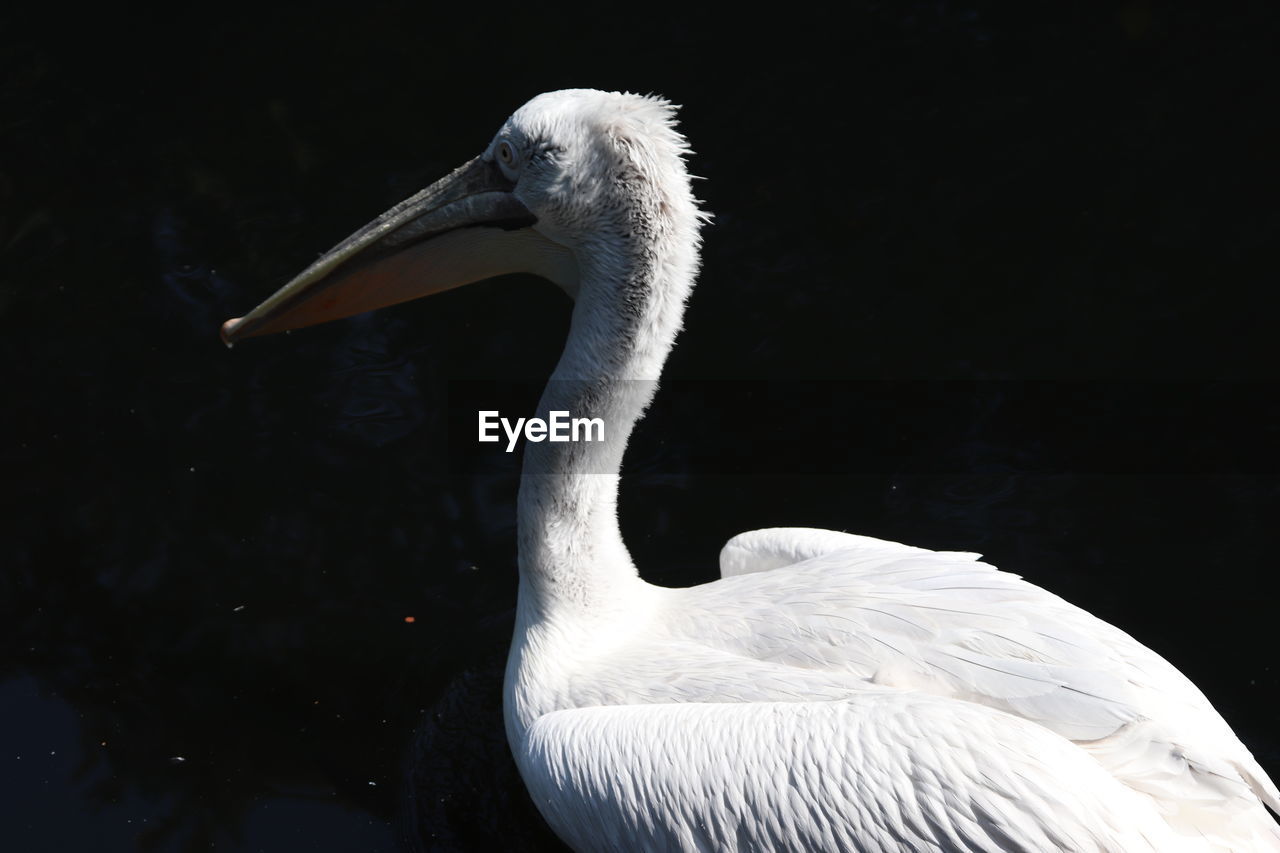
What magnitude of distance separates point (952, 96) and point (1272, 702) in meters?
3.00

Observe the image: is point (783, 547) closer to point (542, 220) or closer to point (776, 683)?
point (776, 683)

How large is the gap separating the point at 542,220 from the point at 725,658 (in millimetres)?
962

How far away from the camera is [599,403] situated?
2.71m

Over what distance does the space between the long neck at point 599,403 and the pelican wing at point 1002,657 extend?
24cm

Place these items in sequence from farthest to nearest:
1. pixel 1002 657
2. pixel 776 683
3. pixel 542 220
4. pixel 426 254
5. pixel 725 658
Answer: pixel 426 254
pixel 542 220
pixel 725 658
pixel 776 683
pixel 1002 657

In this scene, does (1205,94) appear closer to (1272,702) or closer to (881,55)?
(881,55)

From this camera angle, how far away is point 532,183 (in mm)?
2654

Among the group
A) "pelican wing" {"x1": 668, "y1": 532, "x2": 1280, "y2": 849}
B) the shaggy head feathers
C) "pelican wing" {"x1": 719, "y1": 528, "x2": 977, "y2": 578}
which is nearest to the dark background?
"pelican wing" {"x1": 719, "y1": 528, "x2": 977, "y2": 578}

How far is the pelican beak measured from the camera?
278 centimetres

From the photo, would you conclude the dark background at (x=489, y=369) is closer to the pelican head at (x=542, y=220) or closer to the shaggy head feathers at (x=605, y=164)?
the pelican head at (x=542, y=220)

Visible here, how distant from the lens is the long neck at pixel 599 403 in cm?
259

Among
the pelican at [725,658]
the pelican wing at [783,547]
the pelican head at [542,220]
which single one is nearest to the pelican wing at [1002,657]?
the pelican at [725,658]

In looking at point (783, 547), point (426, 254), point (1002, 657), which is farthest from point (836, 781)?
point (426, 254)

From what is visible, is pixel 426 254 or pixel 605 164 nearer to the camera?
pixel 605 164
